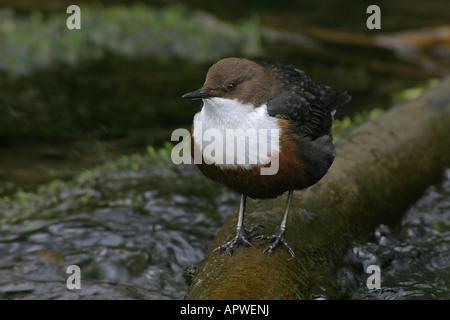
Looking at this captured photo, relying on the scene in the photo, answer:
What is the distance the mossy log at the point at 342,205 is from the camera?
357 centimetres

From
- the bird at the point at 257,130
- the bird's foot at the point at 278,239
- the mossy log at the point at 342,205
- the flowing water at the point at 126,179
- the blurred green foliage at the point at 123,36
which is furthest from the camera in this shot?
the blurred green foliage at the point at 123,36

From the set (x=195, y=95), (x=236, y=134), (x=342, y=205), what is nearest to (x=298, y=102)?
(x=236, y=134)

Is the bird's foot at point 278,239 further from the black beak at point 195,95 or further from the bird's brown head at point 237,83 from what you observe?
the black beak at point 195,95

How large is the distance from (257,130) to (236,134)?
126 mm

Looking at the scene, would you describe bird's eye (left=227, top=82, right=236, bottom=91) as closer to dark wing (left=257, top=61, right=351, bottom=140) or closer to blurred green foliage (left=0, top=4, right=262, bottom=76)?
dark wing (left=257, top=61, right=351, bottom=140)

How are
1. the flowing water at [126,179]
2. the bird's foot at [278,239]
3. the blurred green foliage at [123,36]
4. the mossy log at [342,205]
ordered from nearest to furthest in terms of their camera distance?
the mossy log at [342,205] → the bird's foot at [278,239] → the flowing water at [126,179] → the blurred green foliage at [123,36]

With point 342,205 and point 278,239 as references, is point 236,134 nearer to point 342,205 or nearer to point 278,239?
point 278,239

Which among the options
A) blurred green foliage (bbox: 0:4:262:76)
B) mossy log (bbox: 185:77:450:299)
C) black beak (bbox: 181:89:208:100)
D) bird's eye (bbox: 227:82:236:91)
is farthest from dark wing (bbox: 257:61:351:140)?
blurred green foliage (bbox: 0:4:262:76)

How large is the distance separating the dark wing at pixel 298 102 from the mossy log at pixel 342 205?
55 cm

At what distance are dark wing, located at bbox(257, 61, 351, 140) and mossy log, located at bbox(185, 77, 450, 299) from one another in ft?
1.82

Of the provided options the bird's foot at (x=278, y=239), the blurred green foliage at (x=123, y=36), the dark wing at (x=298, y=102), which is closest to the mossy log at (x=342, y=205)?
the bird's foot at (x=278, y=239)

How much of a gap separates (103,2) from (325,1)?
399 cm

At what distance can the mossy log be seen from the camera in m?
3.57

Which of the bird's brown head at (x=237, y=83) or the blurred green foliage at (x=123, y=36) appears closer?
the bird's brown head at (x=237, y=83)
